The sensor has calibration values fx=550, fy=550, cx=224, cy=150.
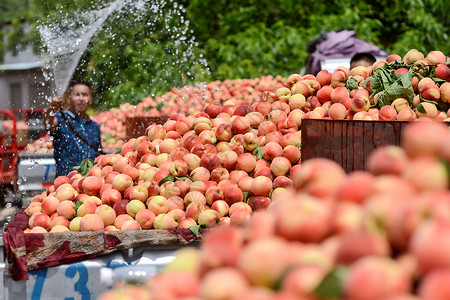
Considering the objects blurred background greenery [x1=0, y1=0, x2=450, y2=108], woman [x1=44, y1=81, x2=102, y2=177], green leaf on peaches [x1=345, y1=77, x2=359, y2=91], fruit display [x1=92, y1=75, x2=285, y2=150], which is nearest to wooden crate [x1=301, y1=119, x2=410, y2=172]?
green leaf on peaches [x1=345, y1=77, x2=359, y2=91]

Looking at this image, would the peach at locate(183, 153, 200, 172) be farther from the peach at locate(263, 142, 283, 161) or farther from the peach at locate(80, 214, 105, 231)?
the peach at locate(80, 214, 105, 231)

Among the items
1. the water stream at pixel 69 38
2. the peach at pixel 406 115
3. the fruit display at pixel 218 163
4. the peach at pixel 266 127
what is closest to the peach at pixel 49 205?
the fruit display at pixel 218 163

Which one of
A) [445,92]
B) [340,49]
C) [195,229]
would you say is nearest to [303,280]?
[195,229]

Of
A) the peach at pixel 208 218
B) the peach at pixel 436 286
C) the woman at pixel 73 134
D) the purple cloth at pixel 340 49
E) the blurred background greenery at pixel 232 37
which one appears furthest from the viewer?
the blurred background greenery at pixel 232 37

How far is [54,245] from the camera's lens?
225 cm

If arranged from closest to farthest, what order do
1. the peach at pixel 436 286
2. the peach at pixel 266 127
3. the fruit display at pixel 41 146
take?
the peach at pixel 436 286 < the peach at pixel 266 127 < the fruit display at pixel 41 146

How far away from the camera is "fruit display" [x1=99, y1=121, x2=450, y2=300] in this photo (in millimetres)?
892

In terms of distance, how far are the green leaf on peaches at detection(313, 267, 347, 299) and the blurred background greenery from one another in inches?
313

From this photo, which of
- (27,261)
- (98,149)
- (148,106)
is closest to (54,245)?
(27,261)

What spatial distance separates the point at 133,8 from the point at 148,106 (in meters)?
2.81

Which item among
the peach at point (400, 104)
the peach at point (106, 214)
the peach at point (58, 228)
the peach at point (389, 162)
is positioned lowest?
the peach at point (58, 228)

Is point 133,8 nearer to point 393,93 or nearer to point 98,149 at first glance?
point 98,149

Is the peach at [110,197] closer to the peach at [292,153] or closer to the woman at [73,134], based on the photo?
the peach at [292,153]

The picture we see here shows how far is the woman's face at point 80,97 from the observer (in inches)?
180
